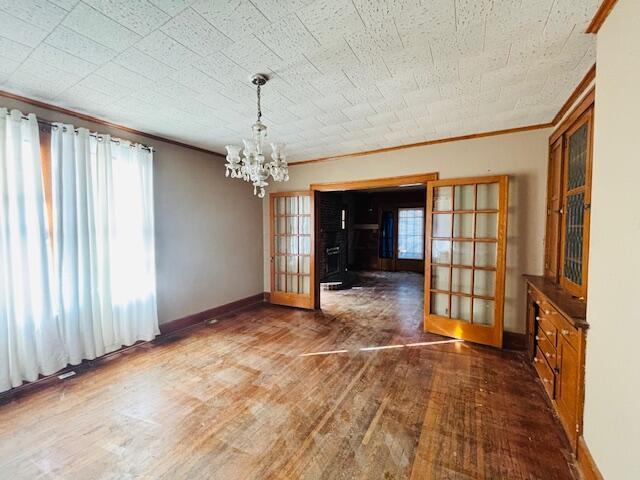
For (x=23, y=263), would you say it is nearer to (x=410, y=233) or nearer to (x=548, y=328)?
(x=548, y=328)

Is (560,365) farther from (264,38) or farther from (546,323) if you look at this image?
(264,38)

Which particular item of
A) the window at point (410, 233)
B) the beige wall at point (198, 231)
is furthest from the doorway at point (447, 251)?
the window at point (410, 233)

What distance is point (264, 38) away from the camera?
1627 millimetres

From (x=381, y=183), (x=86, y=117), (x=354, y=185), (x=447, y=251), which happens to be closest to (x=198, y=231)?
(x=86, y=117)

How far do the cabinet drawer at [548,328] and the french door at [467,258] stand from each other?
0.71 m

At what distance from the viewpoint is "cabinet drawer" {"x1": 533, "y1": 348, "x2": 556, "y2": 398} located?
2.14 meters

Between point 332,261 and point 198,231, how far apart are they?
3838 mm

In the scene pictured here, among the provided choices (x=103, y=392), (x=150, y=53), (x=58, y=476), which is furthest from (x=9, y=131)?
(x=58, y=476)

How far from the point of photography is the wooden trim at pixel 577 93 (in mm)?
1980

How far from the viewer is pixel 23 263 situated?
2367mm

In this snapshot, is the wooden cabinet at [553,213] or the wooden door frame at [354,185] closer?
the wooden cabinet at [553,213]

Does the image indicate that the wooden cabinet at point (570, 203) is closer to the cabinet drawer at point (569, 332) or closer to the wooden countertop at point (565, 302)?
the wooden countertop at point (565, 302)

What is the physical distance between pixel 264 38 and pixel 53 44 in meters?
1.33

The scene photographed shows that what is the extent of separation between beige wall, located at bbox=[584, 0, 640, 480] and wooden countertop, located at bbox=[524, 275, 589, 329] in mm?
72
